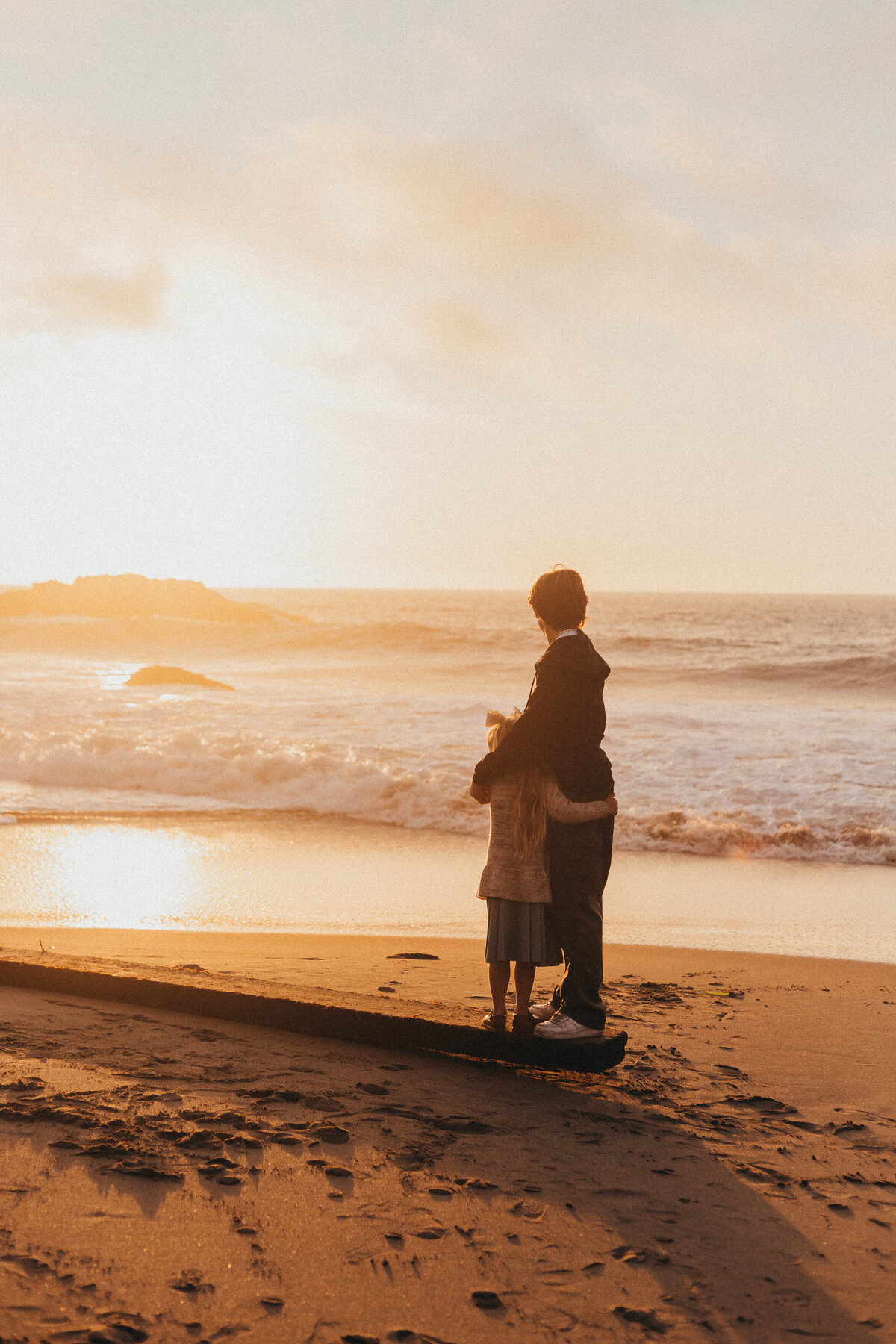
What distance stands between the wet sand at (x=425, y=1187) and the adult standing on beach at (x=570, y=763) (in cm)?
38

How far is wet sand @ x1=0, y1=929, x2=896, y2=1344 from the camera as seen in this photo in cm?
240

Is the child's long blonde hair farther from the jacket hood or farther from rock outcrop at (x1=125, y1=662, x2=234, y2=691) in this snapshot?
→ rock outcrop at (x1=125, y1=662, x2=234, y2=691)

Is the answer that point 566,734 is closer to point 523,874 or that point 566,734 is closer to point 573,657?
point 573,657

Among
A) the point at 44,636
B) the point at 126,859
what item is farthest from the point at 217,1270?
the point at 44,636

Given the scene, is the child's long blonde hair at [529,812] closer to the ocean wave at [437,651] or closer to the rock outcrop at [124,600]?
the ocean wave at [437,651]

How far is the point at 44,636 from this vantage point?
50031mm

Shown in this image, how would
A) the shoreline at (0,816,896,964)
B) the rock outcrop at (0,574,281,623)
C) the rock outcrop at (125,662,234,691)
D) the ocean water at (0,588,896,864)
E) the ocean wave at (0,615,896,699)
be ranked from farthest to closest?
the rock outcrop at (0,574,281,623), the ocean wave at (0,615,896,699), the rock outcrop at (125,662,234,691), the ocean water at (0,588,896,864), the shoreline at (0,816,896,964)

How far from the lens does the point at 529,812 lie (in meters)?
3.79

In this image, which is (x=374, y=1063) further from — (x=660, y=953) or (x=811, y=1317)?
(x=660, y=953)

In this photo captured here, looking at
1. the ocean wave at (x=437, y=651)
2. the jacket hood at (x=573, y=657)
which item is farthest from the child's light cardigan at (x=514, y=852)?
the ocean wave at (x=437, y=651)

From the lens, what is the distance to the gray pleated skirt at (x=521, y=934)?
378 cm

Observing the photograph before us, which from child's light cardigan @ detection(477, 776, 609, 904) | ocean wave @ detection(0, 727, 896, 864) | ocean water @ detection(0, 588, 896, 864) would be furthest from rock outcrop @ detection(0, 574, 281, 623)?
child's light cardigan @ detection(477, 776, 609, 904)

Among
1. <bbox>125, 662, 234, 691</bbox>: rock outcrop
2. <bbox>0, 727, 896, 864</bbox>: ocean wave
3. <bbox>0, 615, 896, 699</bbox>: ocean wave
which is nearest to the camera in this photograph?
<bbox>0, 727, 896, 864</bbox>: ocean wave

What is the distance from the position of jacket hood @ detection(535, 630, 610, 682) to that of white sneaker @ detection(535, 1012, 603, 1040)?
1.23 m
